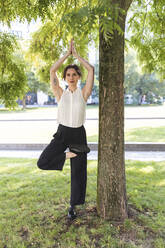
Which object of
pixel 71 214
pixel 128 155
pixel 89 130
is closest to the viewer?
pixel 71 214

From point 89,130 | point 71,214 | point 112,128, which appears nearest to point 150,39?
point 112,128

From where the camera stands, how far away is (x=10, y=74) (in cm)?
363

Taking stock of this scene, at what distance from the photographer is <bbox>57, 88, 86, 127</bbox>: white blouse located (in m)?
2.91

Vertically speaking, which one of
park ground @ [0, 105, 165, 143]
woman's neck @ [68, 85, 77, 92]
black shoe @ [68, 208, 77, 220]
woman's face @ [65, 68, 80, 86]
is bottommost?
black shoe @ [68, 208, 77, 220]

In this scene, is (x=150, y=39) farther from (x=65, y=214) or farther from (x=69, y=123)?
(x=65, y=214)

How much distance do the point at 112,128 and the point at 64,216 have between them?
1549 mm

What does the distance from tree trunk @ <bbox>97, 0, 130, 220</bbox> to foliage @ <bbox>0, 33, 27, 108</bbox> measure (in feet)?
4.79

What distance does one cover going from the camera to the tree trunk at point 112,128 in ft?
9.09

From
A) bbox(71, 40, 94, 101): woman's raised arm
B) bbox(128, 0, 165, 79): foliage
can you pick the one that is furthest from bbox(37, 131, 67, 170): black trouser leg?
bbox(128, 0, 165, 79): foliage

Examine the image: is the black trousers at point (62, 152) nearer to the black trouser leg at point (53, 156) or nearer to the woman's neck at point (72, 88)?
the black trouser leg at point (53, 156)

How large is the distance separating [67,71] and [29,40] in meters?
1.73

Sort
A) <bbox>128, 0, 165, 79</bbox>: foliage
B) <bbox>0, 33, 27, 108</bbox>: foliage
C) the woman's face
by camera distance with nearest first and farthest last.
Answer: the woman's face → <bbox>0, 33, 27, 108</bbox>: foliage → <bbox>128, 0, 165, 79</bbox>: foliage

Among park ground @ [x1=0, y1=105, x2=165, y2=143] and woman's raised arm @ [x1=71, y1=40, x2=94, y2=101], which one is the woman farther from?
park ground @ [x1=0, y1=105, x2=165, y2=143]

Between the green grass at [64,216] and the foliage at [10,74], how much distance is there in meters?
1.75
